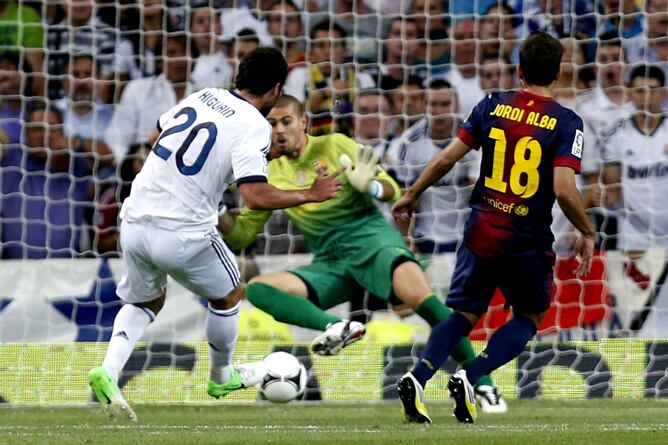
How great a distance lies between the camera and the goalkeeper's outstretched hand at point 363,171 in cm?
749

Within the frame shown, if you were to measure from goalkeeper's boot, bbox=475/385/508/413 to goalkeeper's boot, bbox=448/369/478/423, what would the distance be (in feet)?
2.10

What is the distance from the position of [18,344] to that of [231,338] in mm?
2499

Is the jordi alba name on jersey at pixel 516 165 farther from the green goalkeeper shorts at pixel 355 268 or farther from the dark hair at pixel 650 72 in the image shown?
the dark hair at pixel 650 72

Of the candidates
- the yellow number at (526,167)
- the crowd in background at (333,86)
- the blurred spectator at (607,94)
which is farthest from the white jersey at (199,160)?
the blurred spectator at (607,94)

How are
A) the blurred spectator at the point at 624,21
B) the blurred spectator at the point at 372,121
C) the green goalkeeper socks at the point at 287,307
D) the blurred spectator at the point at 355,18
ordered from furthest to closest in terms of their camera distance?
the blurred spectator at the point at 355,18 < the blurred spectator at the point at 372,121 < the blurred spectator at the point at 624,21 < the green goalkeeper socks at the point at 287,307

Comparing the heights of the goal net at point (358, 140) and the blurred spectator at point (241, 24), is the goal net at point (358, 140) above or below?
below

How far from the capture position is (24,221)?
32.7 ft

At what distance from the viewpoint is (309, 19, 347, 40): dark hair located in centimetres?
1045

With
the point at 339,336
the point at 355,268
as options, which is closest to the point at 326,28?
the point at 355,268

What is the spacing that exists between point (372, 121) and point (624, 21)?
206 centimetres

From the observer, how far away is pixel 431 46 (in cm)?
1044

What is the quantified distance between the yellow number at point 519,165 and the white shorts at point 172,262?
1360 millimetres

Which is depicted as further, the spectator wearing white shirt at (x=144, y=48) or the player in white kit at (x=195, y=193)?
the spectator wearing white shirt at (x=144, y=48)

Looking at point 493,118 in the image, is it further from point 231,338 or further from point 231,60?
point 231,60
